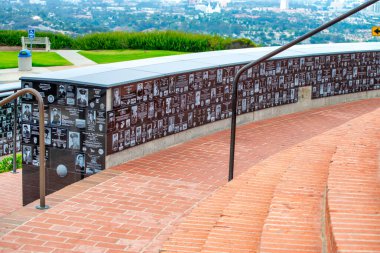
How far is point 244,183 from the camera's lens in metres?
7.12

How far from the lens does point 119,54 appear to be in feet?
113

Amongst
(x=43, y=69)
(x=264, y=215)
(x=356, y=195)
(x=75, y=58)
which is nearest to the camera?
(x=356, y=195)

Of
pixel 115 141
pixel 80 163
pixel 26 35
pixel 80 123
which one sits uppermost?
pixel 26 35

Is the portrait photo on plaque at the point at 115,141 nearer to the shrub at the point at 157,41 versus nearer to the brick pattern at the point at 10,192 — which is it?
the brick pattern at the point at 10,192

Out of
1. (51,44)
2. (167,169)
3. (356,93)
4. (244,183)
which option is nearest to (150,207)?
(244,183)

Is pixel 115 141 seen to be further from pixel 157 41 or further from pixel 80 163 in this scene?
pixel 157 41

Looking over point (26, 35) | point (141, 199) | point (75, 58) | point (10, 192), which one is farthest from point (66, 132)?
point (26, 35)

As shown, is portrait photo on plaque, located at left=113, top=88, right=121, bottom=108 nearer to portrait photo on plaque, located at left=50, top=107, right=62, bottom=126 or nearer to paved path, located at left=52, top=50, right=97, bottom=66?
portrait photo on plaque, located at left=50, top=107, right=62, bottom=126

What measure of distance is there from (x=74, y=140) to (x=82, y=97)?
0.59m

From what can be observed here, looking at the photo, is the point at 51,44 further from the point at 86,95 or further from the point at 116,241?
the point at 116,241

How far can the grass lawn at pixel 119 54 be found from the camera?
31812 millimetres

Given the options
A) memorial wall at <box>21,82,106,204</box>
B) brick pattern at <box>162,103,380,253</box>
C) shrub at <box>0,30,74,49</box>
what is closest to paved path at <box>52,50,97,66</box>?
shrub at <box>0,30,74,49</box>

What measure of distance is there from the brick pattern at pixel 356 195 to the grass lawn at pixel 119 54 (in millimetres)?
24301

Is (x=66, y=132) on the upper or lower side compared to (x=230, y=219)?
upper
